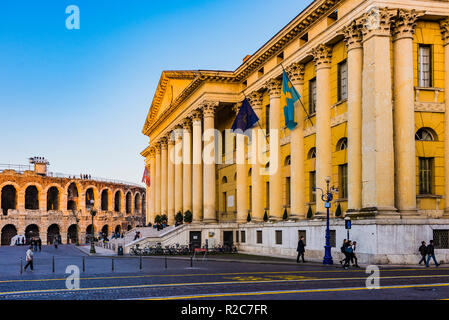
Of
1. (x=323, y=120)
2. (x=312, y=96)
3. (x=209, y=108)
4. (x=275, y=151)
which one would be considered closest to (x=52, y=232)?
(x=209, y=108)

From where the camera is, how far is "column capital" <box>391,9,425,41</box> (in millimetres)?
31922

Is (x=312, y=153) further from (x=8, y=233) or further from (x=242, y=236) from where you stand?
(x=8, y=233)

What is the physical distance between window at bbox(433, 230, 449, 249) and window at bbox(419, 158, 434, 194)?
2.92 m

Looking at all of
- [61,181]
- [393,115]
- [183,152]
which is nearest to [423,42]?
[393,115]

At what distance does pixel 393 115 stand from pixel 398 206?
17.3 feet

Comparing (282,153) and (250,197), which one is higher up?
(282,153)

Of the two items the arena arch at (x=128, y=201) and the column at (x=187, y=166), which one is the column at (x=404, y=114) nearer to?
the column at (x=187, y=166)

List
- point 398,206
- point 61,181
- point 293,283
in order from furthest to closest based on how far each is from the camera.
Result: point 61,181
point 398,206
point 293,283

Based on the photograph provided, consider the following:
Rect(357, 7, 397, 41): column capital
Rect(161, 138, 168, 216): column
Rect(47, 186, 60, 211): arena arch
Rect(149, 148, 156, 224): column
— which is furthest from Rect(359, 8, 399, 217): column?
Rect(47, 186, 60, 211): arena arch

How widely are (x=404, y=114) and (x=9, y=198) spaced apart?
91.0 m

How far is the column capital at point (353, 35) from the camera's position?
110 feet

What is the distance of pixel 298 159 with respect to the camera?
41375 millimetres
